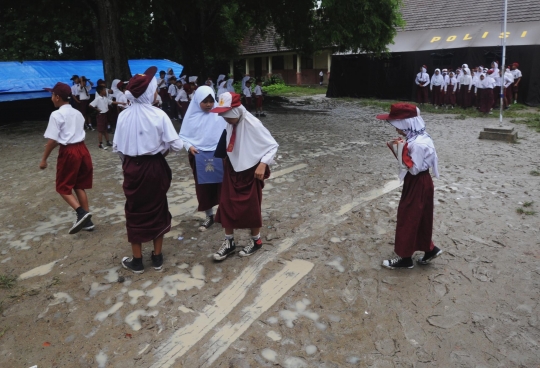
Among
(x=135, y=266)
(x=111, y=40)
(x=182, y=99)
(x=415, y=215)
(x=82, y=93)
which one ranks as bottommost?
(x=135, y=266)

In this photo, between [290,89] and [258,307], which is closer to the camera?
[258,307]

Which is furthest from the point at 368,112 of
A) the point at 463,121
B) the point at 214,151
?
the point at 214,151

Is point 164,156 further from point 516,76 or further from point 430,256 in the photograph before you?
point 516,76

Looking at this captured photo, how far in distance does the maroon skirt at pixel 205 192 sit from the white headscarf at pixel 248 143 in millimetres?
904

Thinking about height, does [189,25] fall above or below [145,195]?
above

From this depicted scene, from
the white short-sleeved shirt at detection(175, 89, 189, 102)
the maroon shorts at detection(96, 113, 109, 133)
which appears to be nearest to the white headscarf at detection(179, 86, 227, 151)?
the maroon shorts at detection(96, 113, 109, 133)

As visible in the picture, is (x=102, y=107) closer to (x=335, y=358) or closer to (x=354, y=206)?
(x=354, y=206)

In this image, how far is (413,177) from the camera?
3895 millimetres

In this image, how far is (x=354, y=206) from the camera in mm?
5840

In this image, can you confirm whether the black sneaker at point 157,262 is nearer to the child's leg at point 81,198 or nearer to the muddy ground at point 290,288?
the muddy ground at point 290,288

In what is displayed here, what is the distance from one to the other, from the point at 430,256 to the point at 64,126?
162 inches

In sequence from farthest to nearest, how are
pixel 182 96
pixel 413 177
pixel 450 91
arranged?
pixel 450 91 → pixel 182 96 → pixel 413 177

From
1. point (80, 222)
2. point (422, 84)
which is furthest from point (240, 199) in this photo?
point (422, 84)

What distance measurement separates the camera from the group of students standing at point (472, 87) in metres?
15.5
